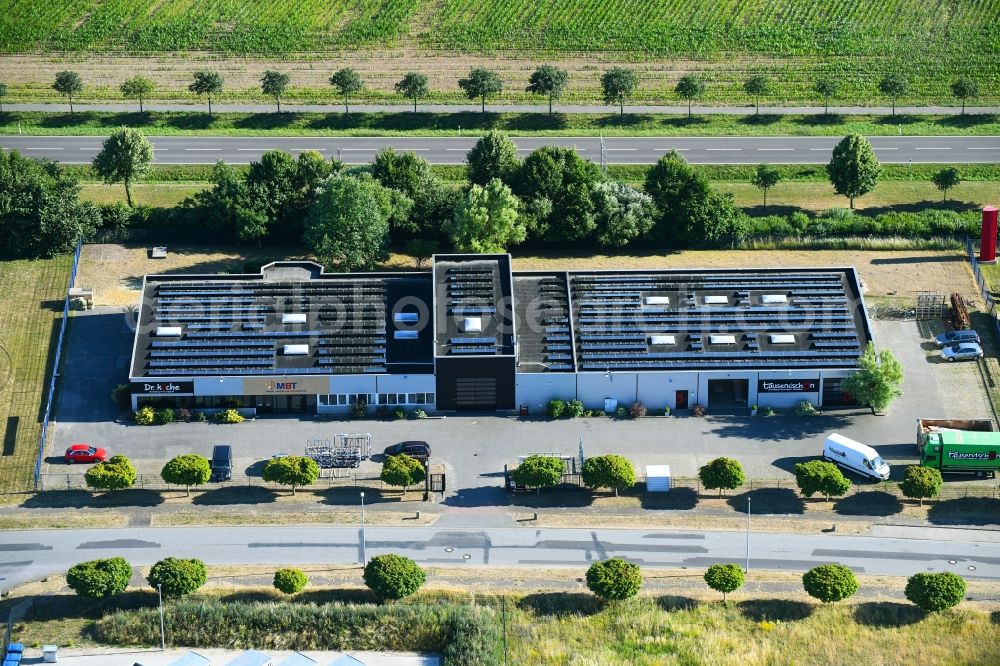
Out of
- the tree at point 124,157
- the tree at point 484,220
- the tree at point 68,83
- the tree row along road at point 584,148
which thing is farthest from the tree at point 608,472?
the tree at point 68,83

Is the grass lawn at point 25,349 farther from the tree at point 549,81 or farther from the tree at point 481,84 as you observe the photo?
the tree at point 549,81

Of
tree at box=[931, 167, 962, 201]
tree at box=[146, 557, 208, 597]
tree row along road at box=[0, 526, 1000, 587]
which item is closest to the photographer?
tree at box=[146, 557, 208, 597]

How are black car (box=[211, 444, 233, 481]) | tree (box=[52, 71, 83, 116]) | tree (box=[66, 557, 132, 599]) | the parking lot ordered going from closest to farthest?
tree (box=[66, 557, 132, 599]) < black car (box=[211, 444, 233, 481]) < the parking lot < tree (box=[52, 71, 83, 116])

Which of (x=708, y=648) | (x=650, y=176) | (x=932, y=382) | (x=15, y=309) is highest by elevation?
(x=650, y=176)

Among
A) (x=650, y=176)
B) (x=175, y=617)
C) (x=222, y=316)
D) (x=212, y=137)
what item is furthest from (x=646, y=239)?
(x=175, y=617)

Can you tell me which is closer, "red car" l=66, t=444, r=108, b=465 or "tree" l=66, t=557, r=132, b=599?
"tree" l=66, t=557, r=132, b=599

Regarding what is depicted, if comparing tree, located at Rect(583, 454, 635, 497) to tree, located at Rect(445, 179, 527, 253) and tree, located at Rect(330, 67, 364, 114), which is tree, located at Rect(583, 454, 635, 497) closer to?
tree, located at Rect(445, 179, 527, 253)

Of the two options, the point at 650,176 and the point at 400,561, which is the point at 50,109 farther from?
the point at 400,561

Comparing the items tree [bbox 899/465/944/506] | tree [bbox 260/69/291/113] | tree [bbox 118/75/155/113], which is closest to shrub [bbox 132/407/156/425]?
tree [bbox 899/465/944/506]
